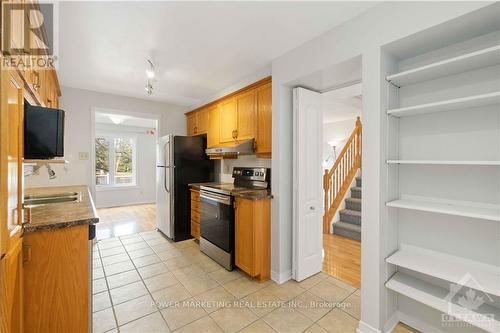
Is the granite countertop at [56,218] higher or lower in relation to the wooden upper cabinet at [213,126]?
lower

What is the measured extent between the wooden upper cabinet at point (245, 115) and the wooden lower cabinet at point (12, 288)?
237 centimetres

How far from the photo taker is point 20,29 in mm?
1276

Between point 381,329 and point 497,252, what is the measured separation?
906 mm

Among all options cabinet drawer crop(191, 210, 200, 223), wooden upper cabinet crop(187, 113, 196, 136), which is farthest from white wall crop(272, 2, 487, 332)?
wooden upper cabinet crop(187, 113, 196, 136)

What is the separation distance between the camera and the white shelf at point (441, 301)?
1.29m

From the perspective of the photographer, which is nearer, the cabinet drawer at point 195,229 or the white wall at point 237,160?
the white wall at point 237,160

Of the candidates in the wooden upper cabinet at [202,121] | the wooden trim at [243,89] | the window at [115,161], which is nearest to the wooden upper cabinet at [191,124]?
the wooden upper cabinet at [202,121]

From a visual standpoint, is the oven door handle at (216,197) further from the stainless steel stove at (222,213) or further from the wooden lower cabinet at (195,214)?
the wooden lower cabinet at (195,214)

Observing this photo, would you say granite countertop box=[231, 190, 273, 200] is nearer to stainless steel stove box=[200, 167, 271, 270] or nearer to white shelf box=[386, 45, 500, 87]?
stainless steel stove box=[200, 167, 271, 270]

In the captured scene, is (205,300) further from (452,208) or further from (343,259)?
(452,208)

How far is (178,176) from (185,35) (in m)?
2.17

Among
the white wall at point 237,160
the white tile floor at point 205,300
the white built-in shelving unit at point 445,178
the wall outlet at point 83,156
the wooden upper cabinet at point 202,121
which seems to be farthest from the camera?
the wooden upper cabinet at point 202,121

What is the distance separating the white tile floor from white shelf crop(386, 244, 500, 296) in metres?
0.68

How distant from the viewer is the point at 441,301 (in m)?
1.45
